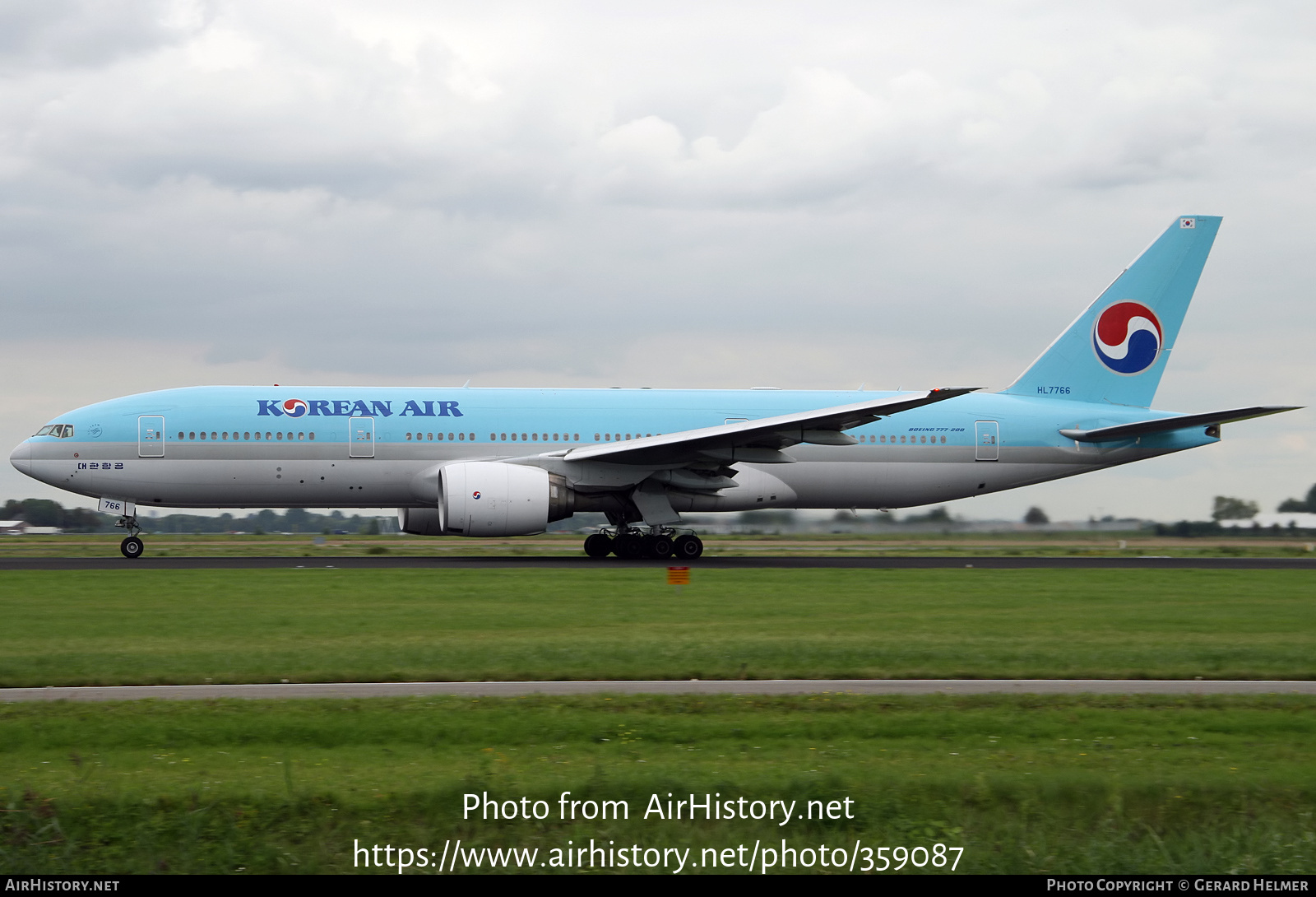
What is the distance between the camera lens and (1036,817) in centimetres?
786

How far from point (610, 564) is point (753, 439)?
4.52m

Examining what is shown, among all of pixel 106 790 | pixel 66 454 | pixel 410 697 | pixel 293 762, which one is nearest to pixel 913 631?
pixel 410 697

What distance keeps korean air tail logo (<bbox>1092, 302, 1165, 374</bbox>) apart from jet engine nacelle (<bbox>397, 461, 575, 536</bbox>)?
1741 centimetres

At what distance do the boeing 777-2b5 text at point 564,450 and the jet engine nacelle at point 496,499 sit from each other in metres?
0.04

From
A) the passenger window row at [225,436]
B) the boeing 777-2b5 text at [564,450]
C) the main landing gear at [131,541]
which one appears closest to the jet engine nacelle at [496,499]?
the boeing 777-2b5 text at [564,450]

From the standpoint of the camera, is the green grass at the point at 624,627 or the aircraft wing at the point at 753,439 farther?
the aircraft wing at the point at 753,439

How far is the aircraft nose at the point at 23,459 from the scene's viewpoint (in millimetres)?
29094

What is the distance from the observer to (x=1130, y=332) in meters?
35.0

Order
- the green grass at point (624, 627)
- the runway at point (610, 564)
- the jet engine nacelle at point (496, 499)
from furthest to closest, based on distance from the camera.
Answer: the jet engine nacelle at point (496, 499)
the runway at point (610, 564)
the green grass at point (624, 627)

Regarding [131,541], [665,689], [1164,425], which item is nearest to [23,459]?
[131,541]

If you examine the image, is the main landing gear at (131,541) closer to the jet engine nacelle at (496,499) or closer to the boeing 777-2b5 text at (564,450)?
the boeing 777-2b5 text at (564,450)

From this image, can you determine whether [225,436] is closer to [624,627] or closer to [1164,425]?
[624,627]

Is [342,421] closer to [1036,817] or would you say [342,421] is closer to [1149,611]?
[1149,611]

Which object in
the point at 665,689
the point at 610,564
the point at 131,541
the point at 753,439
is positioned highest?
the point at 753,439
